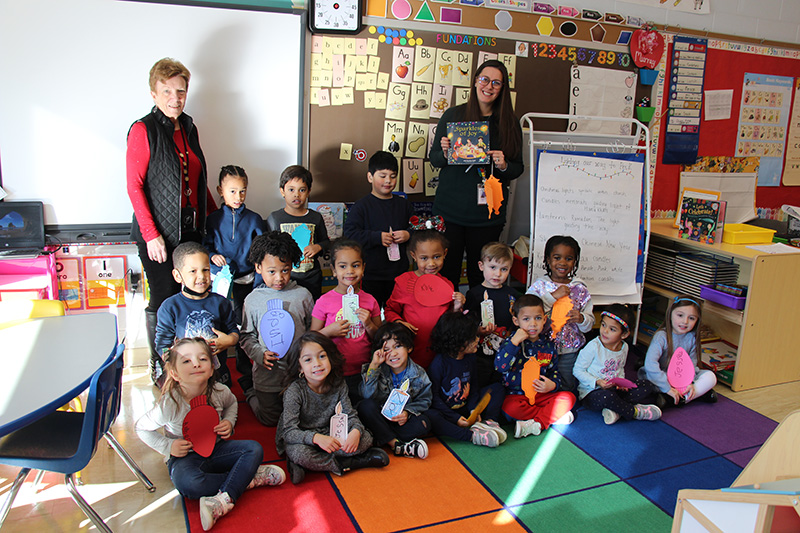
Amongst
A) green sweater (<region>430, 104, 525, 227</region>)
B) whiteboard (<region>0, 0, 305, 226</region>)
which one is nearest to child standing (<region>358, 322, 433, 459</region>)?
green sweater (<region>430, 104, 525, 227</region>)

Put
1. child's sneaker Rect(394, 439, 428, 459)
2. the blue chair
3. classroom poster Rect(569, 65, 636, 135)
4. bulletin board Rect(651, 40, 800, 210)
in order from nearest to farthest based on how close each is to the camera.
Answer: the blue chair → child's sneaker Rect(394, 439, 428, 459) → classroom poster Rect(569, 65, 636, 135) → bulletin board Rect(651, 40, 800, 210)

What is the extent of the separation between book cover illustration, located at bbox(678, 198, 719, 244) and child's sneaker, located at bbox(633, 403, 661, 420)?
1.31 m

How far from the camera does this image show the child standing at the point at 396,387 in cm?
257

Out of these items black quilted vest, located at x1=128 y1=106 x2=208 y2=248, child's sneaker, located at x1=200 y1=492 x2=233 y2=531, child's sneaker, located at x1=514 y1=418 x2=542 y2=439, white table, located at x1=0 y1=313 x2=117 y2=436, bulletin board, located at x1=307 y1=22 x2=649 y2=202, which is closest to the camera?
white table, located at x1=0 y1=313 x2=117 y2=436

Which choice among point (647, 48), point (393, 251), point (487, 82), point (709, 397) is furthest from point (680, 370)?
point (647, 48)

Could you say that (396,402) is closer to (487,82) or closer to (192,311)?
(192,311)

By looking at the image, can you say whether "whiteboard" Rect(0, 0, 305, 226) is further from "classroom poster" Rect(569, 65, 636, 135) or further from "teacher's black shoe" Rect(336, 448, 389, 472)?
"classroom poster" Rect(569, 65, 636, 135)

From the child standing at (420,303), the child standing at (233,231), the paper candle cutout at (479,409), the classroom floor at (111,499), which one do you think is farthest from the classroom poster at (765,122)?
Answer: the classroom floor at (111,499)

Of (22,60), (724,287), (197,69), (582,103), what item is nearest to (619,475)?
(724,287)

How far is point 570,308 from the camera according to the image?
2.97m

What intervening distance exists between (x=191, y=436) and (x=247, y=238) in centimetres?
130

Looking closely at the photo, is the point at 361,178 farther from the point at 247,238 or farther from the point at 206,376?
the point at 206,376

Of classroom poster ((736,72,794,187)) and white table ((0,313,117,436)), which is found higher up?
classroom poster ((736,72,794,187))

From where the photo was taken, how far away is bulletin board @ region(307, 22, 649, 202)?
3.63m
